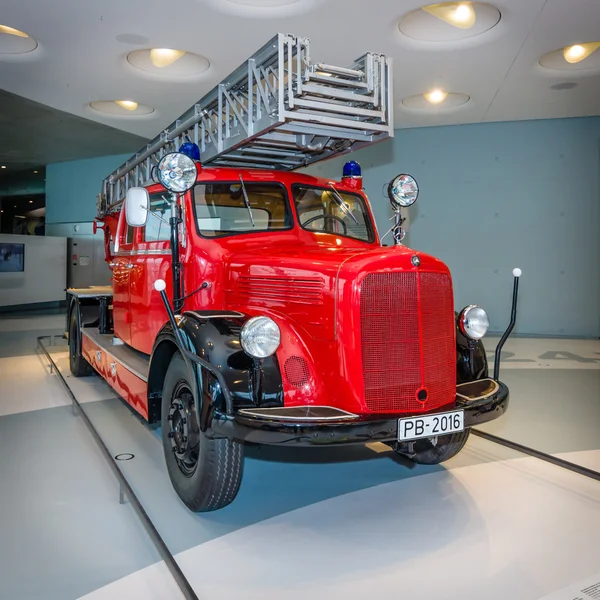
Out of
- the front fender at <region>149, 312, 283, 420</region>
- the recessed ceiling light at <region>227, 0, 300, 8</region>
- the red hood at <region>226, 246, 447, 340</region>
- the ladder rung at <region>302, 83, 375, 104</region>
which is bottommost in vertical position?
the front fender at <region>149, 312, 283, 420</region>

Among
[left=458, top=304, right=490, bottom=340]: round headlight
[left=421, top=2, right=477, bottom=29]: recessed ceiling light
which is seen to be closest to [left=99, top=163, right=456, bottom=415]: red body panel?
[left=458, top=304, right=490, bottom=340]: round headlight

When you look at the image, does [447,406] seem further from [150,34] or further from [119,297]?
[150,34]

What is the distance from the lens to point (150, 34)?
6.48 meters

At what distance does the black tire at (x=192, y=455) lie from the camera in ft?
7.93

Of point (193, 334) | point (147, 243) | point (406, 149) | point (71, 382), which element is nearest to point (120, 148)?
point (406, 149)

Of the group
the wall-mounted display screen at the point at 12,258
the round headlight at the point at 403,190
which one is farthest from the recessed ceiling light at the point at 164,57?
the wall-mounted display screen at the point at 12,258

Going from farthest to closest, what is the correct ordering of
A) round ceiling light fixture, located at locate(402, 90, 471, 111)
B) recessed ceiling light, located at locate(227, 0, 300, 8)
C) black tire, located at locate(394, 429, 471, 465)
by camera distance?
round ceiling light fixture, located at locate(402, 90, 471, 111) < recessed ceiling light, located at locate(227, 0, 300, 8) < black tire, located at locate(394, 429, 471, 465)

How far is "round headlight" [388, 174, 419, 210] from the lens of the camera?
3307 mm

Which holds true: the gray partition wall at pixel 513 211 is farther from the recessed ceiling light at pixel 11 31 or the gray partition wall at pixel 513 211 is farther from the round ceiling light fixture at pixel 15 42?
the recessed ceiling light at pixel 11 31

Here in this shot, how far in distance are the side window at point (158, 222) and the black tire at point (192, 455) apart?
118 cm

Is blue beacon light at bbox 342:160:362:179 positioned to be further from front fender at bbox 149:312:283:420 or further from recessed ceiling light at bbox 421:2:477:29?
recessed ceiling light at bbox 421:2:477:29

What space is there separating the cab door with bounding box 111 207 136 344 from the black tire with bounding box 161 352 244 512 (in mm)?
1649

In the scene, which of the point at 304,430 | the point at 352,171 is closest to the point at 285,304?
the point at 304,430

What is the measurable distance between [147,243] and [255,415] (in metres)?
2.06
